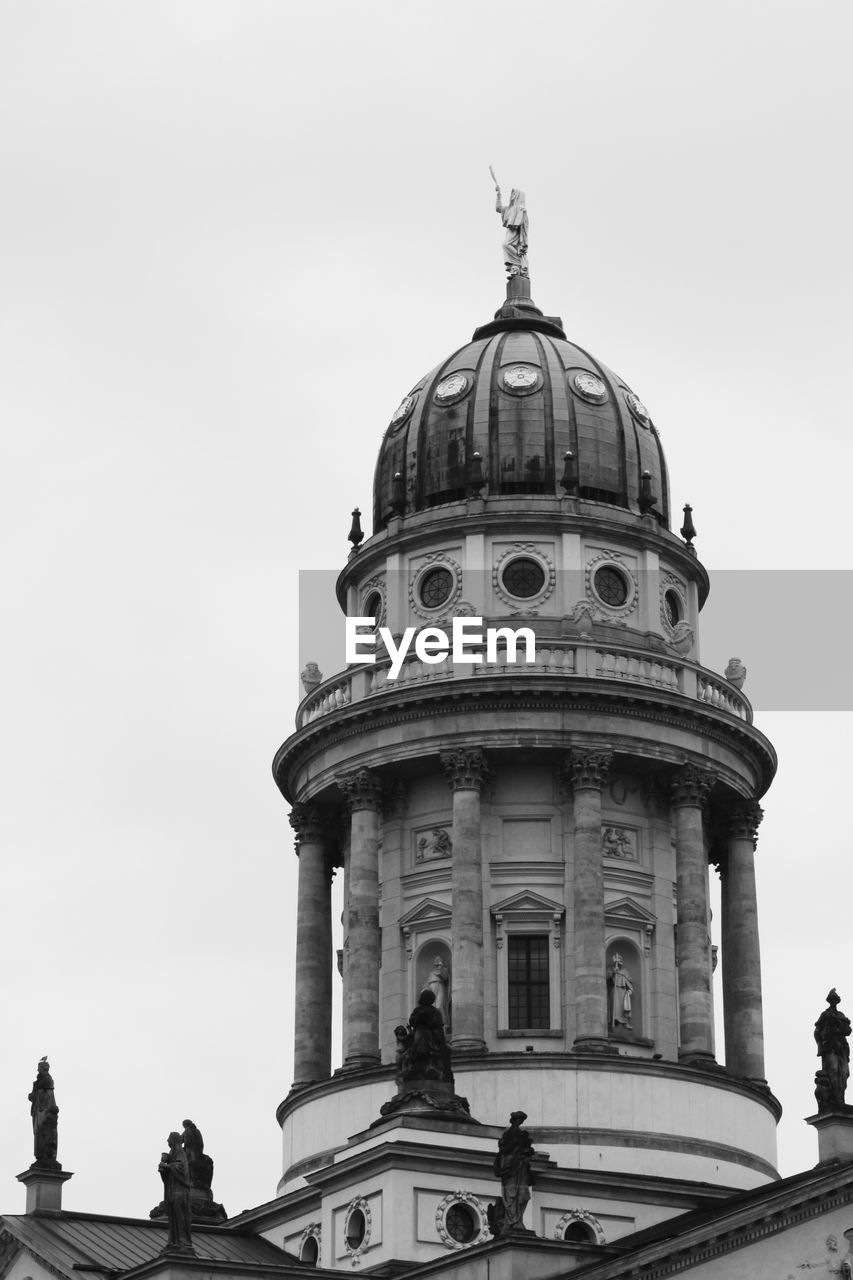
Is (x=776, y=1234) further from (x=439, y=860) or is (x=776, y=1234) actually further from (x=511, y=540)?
(x=511, y=540)

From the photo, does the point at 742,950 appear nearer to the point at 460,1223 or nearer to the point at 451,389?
the point at 460,1223

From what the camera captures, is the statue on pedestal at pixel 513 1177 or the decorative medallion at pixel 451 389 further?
the decorative medallion at pixel 451 389

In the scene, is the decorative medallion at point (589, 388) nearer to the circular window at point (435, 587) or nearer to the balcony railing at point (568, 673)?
the circular window at point (435, 587)

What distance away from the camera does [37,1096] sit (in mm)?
78562

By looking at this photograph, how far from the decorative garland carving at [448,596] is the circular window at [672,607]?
20.6ft

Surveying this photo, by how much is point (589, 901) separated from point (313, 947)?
9609mm

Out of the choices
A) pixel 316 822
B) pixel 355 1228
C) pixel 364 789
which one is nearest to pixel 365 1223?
pixel 355 1228

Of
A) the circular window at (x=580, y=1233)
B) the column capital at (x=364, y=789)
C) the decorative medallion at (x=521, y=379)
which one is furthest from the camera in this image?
the decorative medallion at (x=521, y=379)

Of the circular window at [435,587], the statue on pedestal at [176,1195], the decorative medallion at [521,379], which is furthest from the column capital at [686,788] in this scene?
the statue on pedestal at [176,1195]

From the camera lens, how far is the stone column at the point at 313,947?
3164 inches

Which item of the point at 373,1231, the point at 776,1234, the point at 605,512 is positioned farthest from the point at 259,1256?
the point at 605,512

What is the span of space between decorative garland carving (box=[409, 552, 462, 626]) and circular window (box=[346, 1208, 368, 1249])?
60.4ft

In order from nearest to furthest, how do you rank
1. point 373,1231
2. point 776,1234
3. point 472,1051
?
point 776,1234
point 373,1231
point 472,1051

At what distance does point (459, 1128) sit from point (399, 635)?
1698 centimetres
